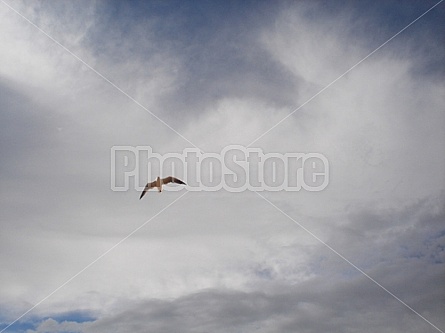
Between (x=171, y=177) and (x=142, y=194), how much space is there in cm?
308

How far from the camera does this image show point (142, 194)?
45.9 meters

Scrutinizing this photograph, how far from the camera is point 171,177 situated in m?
46.8
